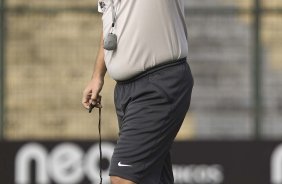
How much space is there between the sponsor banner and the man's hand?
13.7ft

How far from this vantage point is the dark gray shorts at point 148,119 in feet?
16.2

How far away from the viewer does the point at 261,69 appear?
35.3ft

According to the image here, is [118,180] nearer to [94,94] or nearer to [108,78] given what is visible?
[94,94]

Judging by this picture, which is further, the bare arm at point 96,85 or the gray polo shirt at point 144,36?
the bare arm at point 96,85

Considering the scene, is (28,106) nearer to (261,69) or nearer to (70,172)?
(70,172)

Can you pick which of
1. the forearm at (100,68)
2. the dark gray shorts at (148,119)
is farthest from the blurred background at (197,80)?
the dark gray shorts at (148,119)

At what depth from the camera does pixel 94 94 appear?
5.21 m

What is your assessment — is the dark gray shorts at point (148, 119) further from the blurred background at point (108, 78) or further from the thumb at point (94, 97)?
the blurred background at point (108, 78)

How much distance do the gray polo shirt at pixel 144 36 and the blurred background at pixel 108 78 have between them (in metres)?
5.34

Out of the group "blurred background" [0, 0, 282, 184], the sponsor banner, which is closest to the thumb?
the sponsor banner

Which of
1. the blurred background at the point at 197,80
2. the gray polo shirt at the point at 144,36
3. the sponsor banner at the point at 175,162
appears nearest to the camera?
the gray polo shirt at the point at 144,36

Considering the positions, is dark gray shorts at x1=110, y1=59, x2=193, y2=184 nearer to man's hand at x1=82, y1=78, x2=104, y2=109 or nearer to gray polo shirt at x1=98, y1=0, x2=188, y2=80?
gray polo shirt at x1=98, y1=0, x2=188, y2=80

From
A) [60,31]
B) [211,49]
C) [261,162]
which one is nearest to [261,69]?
[211,49]

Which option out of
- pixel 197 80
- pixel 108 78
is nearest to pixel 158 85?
pixel 108 78
